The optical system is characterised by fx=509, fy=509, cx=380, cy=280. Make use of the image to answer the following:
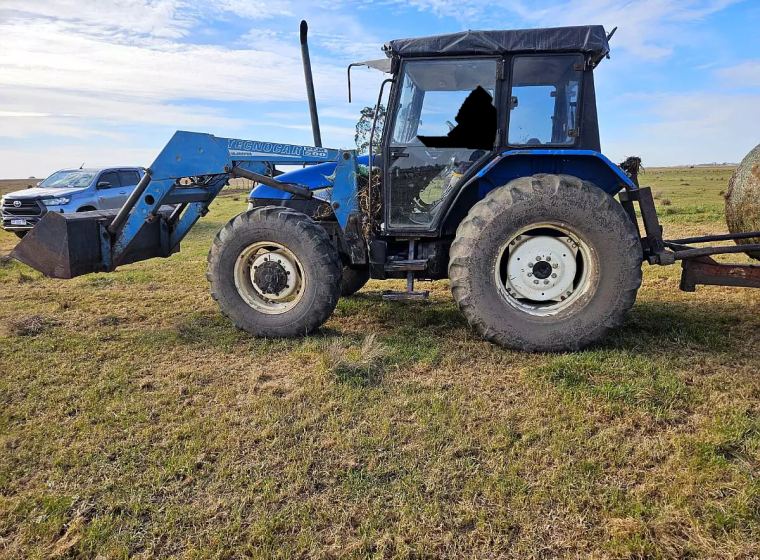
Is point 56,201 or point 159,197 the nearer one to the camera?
point 159,197

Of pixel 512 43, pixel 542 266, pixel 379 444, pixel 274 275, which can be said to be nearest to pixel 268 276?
pixel 274 275

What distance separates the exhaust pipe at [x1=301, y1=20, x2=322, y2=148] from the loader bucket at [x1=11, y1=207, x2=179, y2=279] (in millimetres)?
2421

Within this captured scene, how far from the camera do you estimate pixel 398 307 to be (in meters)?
6.14

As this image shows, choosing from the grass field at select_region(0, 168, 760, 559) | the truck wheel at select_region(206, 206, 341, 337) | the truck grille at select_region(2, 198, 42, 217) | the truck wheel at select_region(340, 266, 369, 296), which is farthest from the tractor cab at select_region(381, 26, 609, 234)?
the truck grille at select_region(2, 198, 42, 217)

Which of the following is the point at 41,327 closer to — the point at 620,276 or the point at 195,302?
the point at 195,302

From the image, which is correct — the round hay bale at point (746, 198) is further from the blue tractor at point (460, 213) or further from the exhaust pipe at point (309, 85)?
the exhaust pipe at point (309, 85)

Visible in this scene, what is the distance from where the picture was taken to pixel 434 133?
4809 mm

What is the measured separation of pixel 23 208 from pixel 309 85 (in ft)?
34.4

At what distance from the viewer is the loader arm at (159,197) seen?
5090 millimetres

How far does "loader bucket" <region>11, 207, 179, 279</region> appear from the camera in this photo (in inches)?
199

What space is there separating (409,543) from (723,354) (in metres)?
3.41

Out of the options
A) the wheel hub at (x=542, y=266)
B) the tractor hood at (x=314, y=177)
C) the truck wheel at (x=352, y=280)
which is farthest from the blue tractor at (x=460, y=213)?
the truck wheel at (x=352, y=280)

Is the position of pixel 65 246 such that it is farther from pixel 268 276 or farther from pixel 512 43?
pixel 512 43

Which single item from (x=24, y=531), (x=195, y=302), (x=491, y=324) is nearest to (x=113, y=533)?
Answer: (x=24, y=531)
